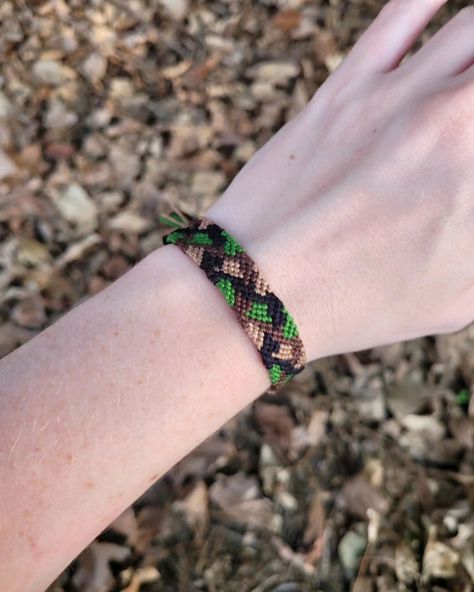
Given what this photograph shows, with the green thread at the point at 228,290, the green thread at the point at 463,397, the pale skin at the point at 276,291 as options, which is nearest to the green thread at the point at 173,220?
the pale skin at the point at 276,291

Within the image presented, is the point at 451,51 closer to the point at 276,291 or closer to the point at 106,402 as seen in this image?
the point at 276,291

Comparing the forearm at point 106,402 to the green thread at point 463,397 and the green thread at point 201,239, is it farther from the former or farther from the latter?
the green thread at point 463,397

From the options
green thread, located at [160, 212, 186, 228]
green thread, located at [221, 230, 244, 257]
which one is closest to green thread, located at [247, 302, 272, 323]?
green thread, located at [221, 230, 244, 257]

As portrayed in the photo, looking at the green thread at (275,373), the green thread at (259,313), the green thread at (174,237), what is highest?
the green thread at (174,237)

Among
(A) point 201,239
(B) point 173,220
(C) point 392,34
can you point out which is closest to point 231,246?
(A) point 201,239

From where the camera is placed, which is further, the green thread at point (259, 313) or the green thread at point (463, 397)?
the green thread at point (463, 397)

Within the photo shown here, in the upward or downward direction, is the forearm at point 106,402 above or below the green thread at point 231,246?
below

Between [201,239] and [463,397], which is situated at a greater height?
[201,239]
